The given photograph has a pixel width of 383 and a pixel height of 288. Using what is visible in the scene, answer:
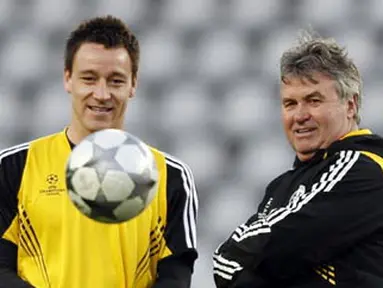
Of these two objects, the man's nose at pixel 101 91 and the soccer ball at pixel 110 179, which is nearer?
the soccer ball at pixel 110 179

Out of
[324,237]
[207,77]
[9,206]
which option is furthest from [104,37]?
[207,77]

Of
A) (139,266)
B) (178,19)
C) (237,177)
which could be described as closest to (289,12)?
(178,19)

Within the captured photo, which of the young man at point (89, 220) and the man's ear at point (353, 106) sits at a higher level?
the man's ear at point (353, 106)

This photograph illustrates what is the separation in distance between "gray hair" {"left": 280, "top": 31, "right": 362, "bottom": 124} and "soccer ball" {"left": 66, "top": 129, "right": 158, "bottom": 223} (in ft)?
1.97

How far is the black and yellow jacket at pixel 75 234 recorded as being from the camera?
2.71m

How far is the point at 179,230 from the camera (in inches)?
111

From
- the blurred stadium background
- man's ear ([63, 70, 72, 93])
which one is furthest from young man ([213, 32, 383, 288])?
the blurred stadium background

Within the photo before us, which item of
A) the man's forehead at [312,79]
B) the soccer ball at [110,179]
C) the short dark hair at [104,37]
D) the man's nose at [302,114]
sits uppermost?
the short dark hair at [104,37]

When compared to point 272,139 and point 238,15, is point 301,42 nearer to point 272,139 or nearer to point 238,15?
point 272,139

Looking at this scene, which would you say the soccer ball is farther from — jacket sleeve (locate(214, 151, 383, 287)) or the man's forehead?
the man's forehead

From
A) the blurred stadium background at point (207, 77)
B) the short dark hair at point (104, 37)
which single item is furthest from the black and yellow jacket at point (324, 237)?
the blurred stadium background at point (207, 77)

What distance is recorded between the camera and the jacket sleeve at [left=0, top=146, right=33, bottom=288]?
9.00 feet

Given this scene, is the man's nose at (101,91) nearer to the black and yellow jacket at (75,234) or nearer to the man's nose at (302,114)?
the black and yellow jacket at (75,234)

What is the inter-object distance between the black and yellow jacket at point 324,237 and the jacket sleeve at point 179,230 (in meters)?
0.15
